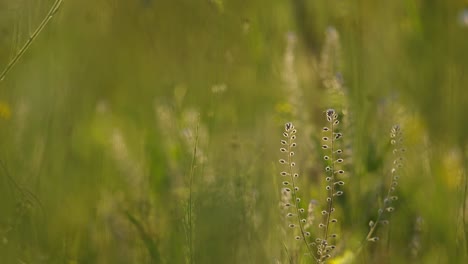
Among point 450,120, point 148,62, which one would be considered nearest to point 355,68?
point 450,120

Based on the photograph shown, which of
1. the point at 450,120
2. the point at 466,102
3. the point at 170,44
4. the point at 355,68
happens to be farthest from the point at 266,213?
the point at 466,102

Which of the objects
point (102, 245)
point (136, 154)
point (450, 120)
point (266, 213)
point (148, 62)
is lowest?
point (102, 245)

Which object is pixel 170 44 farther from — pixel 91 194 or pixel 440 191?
pixel 440 191

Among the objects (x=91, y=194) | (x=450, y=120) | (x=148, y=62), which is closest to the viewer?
(x=91, y=194)

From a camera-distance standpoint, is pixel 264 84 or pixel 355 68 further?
pixel 264 84

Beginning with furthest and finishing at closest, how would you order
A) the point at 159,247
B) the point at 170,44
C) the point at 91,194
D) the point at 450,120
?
the point at 170,44 < the point at 450,120 < the point at 91,194 < the point at 159,247

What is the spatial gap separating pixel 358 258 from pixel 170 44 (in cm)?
130

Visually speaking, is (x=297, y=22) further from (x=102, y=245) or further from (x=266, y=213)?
(x=102, y=245)

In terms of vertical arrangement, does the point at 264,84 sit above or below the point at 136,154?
above

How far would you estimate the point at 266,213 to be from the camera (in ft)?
6.64

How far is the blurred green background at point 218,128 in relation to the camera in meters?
1.82

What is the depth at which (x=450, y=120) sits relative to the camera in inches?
97.1

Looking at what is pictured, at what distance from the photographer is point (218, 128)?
2.53 meters

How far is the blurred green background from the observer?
1816mm
